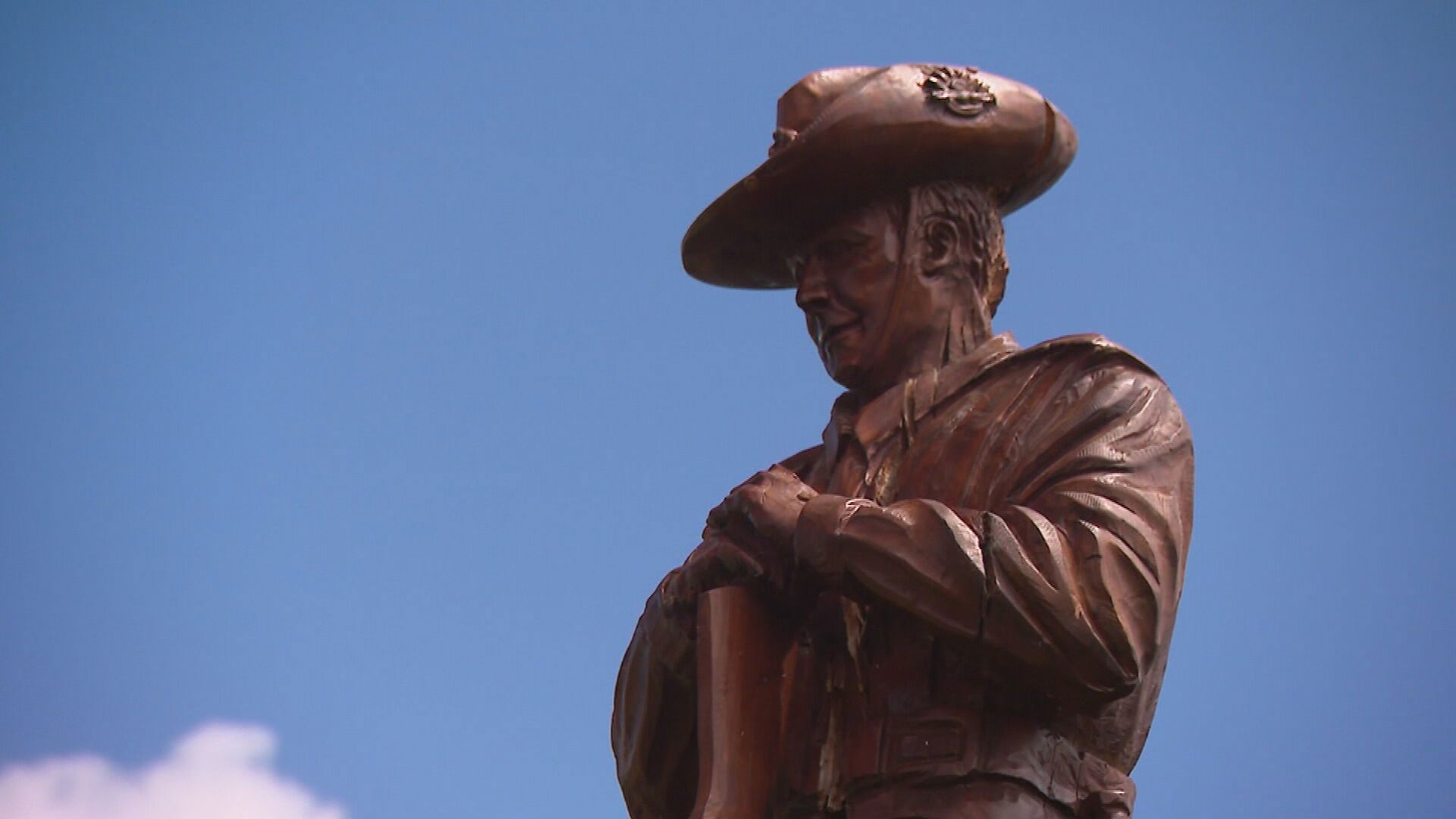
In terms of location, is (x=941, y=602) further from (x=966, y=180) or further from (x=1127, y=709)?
(x=966, y=180)

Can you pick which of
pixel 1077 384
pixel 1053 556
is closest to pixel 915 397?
pixel 1077 384

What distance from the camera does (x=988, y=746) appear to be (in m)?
6.00

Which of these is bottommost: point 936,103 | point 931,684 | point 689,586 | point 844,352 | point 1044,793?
point 1044,793

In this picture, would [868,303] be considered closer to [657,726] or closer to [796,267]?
[796,267]

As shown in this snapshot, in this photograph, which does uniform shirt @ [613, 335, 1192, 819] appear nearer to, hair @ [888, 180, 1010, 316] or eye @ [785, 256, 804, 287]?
hair @ [888, 180, 1010, 316]

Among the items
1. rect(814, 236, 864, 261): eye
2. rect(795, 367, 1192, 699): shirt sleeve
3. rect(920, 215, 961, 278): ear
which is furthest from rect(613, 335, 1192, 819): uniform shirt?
rect(814, 236, 864, 261): eye

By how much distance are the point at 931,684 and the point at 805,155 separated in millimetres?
1593

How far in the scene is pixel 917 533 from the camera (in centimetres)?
601

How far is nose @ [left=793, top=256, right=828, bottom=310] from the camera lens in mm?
6891

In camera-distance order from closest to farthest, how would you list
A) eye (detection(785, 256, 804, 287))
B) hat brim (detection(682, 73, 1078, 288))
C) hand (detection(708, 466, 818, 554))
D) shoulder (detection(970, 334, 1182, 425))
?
hand (detection(708, 466, 818, 554))
shoulder (detection(970, 334, 1182, 425))
hat brim (detection(682, 73, 1078, 288))
eye (detection(785, 256, 804, 287))

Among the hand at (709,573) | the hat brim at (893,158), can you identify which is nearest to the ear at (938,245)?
the hat brim at (893,158)

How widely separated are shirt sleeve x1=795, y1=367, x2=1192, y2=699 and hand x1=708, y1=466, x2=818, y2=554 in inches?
2.8

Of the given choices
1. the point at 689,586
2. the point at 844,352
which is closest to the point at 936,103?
the point at 844,352

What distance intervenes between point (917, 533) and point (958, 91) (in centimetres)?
144
